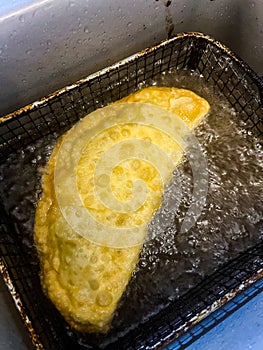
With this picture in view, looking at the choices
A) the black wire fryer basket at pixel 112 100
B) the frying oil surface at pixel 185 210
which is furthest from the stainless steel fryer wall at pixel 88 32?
the frying oil surface at pixel 185 210

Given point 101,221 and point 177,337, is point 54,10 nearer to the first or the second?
point 101,221

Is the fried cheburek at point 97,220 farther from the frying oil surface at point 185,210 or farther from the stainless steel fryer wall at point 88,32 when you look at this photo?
the stainless steel fryer wall at point 88,32

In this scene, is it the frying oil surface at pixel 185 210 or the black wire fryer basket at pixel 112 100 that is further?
the frying oil surface at pixel 185 210

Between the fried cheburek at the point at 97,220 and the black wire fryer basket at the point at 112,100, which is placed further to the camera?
the fried cheburek at the point at 97,220

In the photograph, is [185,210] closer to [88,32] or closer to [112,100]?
[112,100]

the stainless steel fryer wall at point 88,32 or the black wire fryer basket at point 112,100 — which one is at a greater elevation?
the stainless steel fryer wall at point 88,32

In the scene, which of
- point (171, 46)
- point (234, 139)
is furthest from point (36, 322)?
point (171, 46)
